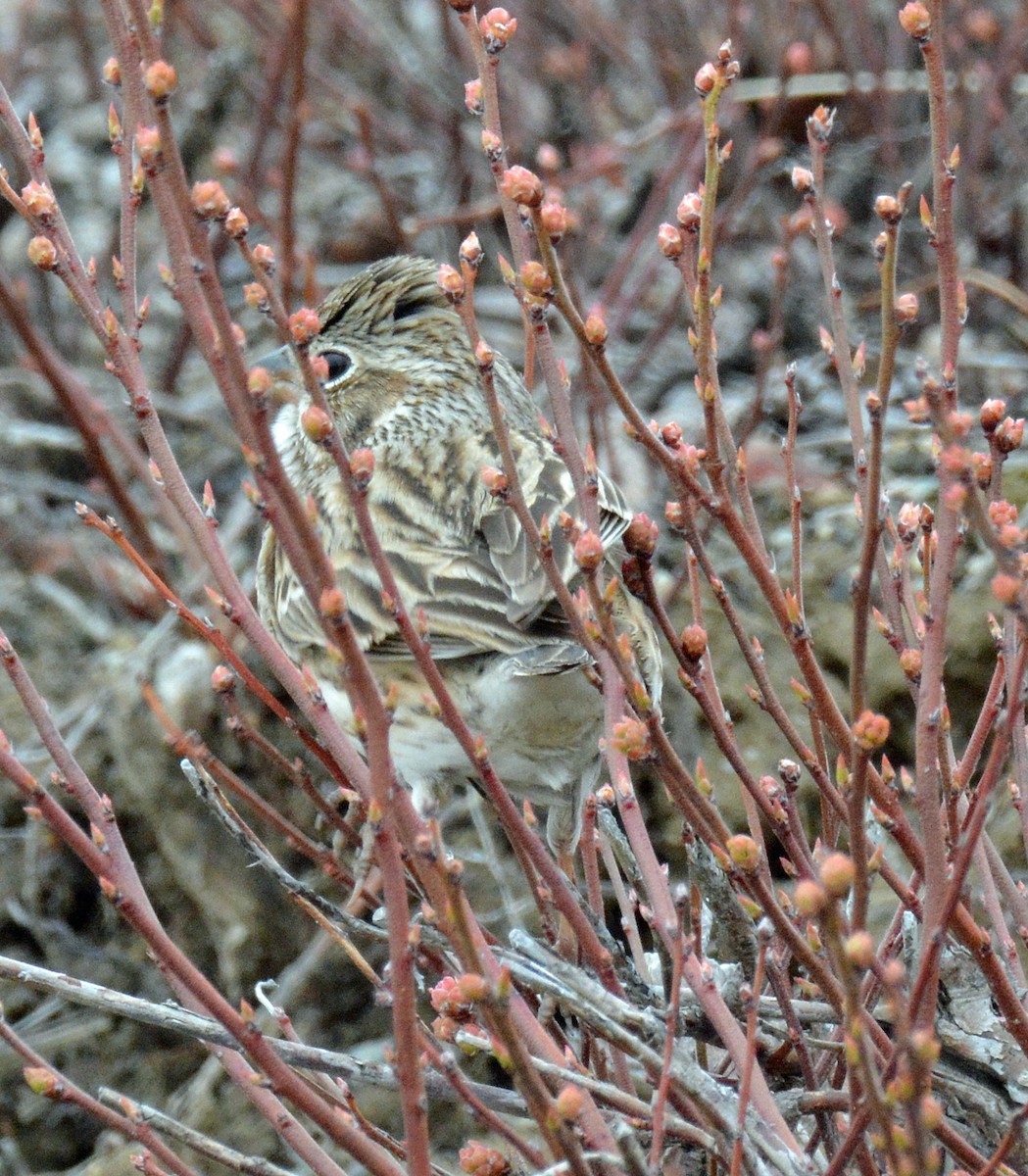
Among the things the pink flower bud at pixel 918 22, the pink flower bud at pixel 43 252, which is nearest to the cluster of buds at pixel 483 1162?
the pink flower bud at pixel 43 252

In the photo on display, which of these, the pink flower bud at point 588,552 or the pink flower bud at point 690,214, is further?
the pink flower bud at point 690,214

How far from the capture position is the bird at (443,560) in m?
3.42

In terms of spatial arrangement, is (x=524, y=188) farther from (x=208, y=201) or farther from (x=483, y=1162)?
(x=483, y=1162)

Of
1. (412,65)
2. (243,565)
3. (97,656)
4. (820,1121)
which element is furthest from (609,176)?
(820,1121)

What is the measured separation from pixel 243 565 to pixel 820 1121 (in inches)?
143

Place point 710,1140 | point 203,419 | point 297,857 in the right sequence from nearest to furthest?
1. point 710,1140
2. point 297,857
3. point 203,419

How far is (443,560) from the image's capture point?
3.63 meters

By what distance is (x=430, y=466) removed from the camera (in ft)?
13.2

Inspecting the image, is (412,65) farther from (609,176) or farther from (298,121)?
(298,121)

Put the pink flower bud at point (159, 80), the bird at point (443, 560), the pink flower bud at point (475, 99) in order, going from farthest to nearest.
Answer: the bird at point (443, 560) < the pink flower bud at point (475, 99) < the pink flower bud at point (159, 80)

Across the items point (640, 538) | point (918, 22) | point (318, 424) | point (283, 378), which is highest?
point (918, 22)

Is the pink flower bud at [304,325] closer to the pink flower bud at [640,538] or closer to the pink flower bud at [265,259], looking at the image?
the pink flower bud at [265,259]

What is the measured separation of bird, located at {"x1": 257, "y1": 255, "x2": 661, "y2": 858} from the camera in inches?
135

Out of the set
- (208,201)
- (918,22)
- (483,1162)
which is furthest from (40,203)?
(483,1162)
